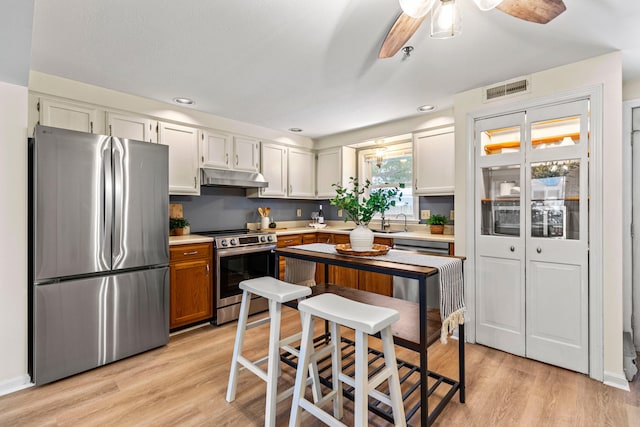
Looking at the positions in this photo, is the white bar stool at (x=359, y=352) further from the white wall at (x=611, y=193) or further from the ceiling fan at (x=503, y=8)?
the white wall at (x=611, y=193)

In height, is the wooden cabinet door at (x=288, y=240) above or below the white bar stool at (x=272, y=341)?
above

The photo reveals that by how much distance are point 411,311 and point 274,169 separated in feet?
9.21

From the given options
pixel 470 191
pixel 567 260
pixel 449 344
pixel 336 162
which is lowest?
pixel 449 344

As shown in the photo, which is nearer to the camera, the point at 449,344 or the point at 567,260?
the point at 567,260

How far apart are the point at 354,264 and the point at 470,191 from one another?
1577 millimetres

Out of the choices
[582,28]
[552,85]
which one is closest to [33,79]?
[582,28]

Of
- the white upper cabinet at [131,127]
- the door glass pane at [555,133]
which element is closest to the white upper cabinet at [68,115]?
the white upper cabinet at [131,127]

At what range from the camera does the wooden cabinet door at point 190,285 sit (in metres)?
2.96

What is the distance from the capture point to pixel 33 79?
7.98ft

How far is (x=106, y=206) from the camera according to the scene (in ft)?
7.82

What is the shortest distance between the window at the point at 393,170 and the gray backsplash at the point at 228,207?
0.95ft

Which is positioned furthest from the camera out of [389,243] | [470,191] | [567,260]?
[389,243]

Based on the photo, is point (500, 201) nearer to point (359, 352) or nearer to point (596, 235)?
point (596, 235)

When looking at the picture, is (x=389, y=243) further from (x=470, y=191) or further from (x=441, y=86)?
(x=441, y=86)
